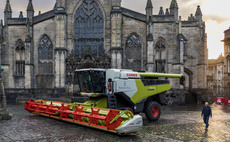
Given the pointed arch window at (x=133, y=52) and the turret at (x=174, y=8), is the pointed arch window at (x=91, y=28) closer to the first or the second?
the pointed arch window at (x=133, y=52)

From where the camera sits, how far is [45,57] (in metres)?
27.8

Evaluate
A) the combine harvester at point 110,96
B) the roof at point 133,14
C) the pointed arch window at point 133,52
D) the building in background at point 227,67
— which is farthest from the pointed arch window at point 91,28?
the building in background at point 227,67

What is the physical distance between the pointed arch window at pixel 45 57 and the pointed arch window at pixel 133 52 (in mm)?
9267

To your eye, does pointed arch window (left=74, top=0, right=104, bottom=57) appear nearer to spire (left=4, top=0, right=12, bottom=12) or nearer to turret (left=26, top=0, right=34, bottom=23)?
turret (left=26, top=0, right=34, bottom=23)

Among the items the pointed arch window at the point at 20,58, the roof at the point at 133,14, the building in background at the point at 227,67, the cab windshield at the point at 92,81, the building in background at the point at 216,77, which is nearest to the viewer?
the cab windshield at the point at 92,81

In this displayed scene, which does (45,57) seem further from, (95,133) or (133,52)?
(95,133)

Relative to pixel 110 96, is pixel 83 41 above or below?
above

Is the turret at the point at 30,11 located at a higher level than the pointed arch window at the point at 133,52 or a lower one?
higher

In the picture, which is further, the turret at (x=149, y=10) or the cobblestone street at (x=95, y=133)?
the turret at (x=149, y=10)

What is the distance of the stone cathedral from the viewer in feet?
86.8

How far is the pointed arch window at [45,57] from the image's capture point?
2769cm

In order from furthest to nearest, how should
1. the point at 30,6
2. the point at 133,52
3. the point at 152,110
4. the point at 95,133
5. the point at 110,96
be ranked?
the point at 30,6, the point at 133,52, the point at 152,110, the point at 110,96, the point at 95,133

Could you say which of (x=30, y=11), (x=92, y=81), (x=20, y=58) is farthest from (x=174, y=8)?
(x=20, y=58)

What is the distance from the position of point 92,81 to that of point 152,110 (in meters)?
3.95
